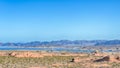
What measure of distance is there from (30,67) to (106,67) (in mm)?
10708

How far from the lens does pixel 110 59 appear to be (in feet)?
187

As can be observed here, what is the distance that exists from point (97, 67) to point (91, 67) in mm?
852

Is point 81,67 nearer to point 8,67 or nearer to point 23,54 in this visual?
point 8,67

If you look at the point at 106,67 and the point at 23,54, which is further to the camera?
the point at 23,54

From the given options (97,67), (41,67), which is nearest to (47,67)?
(41,67)

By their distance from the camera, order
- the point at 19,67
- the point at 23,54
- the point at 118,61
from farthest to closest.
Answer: the point at 23,54 → the point at 118,61 → the point at 19,67

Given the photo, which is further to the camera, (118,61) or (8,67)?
(118,61)

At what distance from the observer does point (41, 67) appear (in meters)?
45.5

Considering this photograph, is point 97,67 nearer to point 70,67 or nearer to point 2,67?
point 70,67

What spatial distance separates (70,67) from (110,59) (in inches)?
533

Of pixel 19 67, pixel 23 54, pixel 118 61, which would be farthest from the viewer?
pixel 23 54

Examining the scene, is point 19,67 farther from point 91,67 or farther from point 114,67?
point 114,67

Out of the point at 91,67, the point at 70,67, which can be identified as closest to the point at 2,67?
the point at 70,67

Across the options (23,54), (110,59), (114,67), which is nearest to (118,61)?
(110,59)
